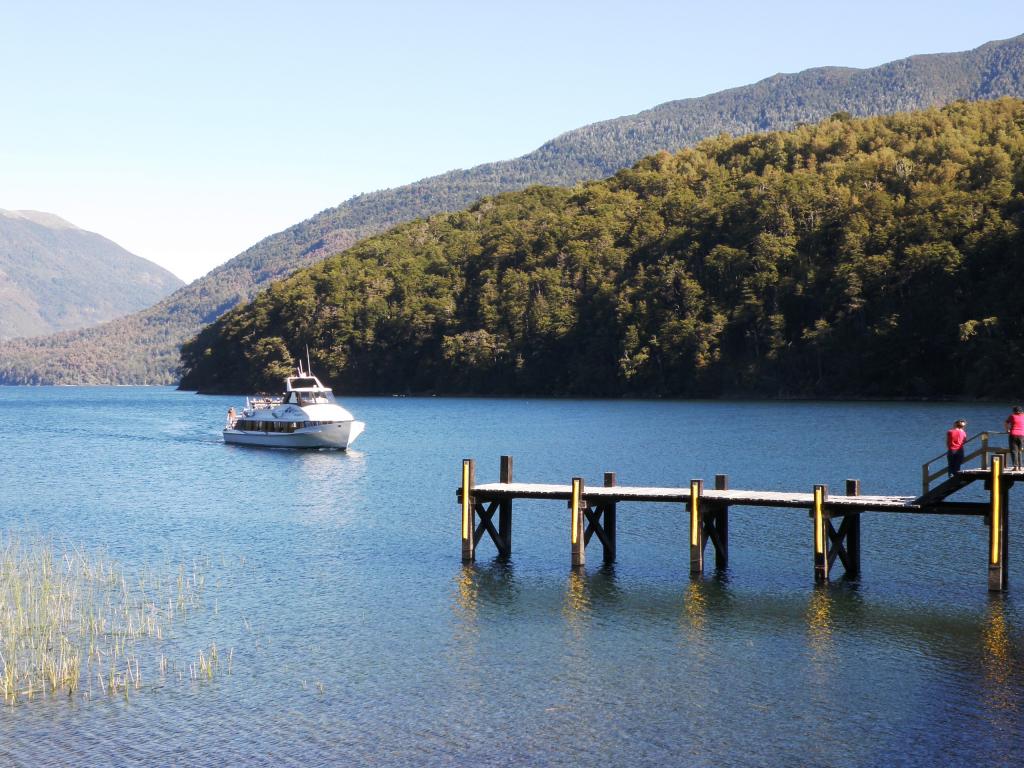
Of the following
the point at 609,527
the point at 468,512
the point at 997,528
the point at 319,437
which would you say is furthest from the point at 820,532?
the point at 319,437

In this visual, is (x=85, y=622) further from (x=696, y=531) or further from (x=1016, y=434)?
(x=1016, y=434)

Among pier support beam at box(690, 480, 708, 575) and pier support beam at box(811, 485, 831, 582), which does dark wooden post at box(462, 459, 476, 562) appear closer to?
pier support beam at box(690, 480, 708, 575)

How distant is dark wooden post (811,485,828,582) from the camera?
32844mm

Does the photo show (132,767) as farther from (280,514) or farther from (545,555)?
(280,514)

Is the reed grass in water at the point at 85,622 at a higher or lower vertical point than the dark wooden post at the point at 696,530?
lower

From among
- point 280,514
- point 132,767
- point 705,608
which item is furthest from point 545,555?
point 132,767

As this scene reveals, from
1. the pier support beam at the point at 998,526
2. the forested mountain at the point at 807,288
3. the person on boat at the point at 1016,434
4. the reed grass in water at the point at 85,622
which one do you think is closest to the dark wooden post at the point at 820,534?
the pier support beam at the point at 998,526

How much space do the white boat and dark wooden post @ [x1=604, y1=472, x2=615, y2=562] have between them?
48310 millimetres

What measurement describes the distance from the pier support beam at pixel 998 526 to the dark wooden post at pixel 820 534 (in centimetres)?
414

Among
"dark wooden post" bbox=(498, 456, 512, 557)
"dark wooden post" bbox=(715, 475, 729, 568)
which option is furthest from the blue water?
"dark wooden post" bbox=(498, 456, 512, 557)

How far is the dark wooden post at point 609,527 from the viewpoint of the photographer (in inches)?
1505

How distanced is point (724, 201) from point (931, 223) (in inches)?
1607

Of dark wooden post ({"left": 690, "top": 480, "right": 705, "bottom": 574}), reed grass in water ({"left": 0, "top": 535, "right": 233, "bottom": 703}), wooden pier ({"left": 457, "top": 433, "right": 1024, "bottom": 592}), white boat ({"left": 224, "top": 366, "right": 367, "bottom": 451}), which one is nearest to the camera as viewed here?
reed grass in water ({"left": 0, "top": 535, "right": 233, "bottom": 703})

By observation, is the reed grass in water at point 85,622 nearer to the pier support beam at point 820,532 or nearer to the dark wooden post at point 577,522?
the dark wooden post at point 577,522
